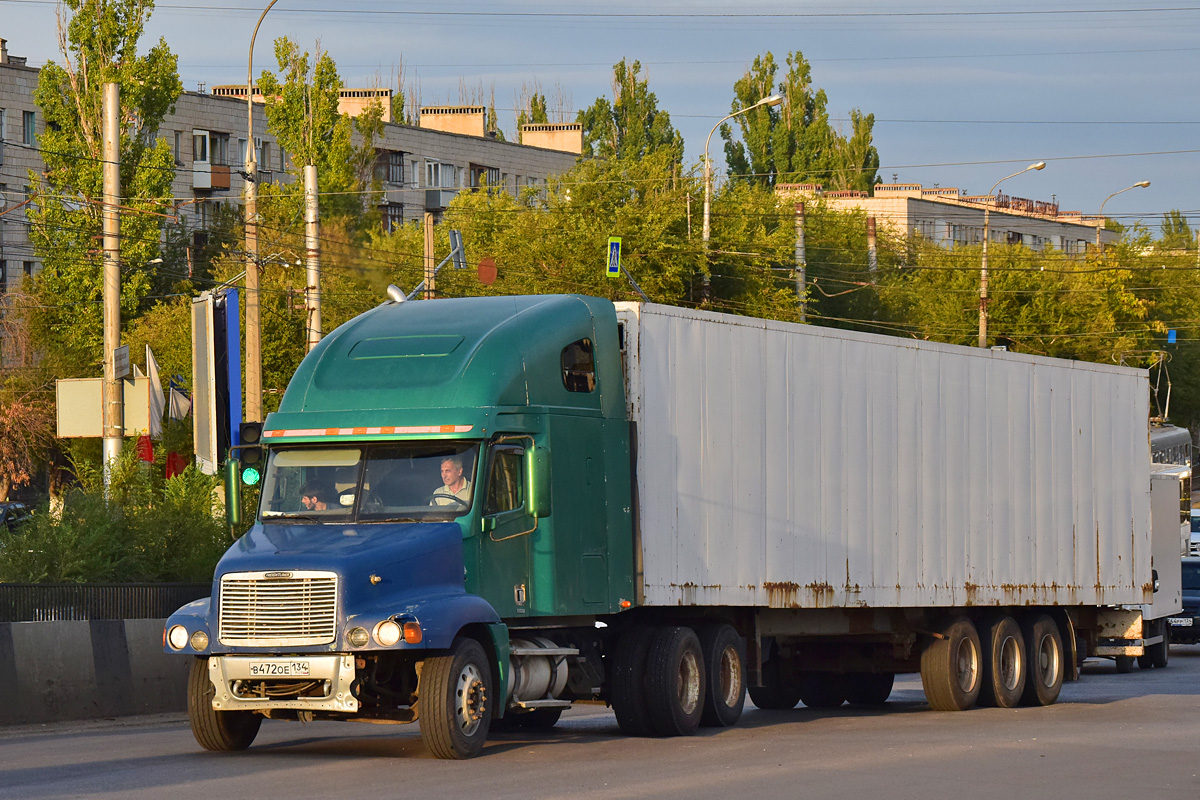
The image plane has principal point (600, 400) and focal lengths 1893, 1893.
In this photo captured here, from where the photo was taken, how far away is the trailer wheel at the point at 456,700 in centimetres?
1282

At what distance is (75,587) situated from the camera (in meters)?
18.1

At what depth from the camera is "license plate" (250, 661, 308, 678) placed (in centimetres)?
1279

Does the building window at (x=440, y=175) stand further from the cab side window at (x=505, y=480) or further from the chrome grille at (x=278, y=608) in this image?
the chrome grille at (x=278, y=608)

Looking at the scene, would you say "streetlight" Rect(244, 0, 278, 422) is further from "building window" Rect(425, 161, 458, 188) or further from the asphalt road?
"building window" Rect(425, 161, 458, 188)

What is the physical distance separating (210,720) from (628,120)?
87.1 metres

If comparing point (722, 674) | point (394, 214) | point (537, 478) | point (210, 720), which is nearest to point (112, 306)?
point (722, 674)

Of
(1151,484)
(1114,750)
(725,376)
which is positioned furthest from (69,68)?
(1114,750)

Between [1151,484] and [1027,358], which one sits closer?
[1027,358]

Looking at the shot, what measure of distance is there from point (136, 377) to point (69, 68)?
29.8m

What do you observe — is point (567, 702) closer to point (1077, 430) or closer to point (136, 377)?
point (1077, 430)

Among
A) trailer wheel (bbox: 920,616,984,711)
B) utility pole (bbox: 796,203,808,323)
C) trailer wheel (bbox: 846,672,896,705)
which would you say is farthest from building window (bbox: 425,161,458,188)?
trailer wheel (bbox: 920,616,984,711)

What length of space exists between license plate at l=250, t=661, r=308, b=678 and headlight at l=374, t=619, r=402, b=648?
0.56m

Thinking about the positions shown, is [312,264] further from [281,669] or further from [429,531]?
[281,669]

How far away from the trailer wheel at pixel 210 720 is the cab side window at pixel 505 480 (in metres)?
2.30
